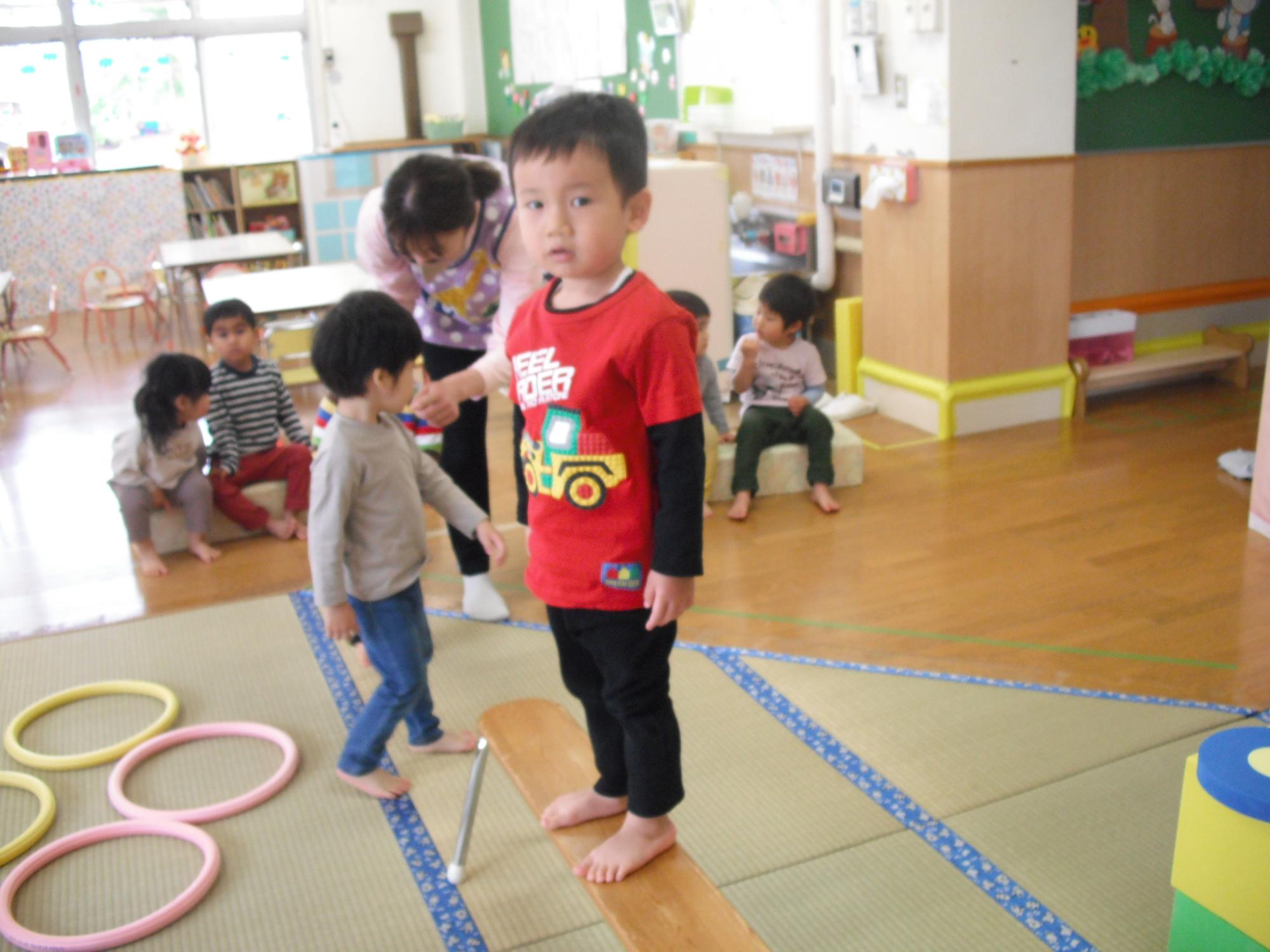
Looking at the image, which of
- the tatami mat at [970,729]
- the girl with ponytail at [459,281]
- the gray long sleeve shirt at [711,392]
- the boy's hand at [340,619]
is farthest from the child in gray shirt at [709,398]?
the boy's hand at [340,619]

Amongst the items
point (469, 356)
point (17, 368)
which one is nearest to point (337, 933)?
point (469, 356)

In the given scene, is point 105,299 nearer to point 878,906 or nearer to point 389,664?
A: point 389,664

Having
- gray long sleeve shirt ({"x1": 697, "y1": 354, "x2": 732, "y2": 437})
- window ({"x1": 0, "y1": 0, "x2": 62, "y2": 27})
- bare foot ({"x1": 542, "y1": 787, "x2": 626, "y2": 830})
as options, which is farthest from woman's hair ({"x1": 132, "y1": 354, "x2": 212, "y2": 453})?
window ({"x1": 0, "y1": 0, "x2": 62, "y2": 27})

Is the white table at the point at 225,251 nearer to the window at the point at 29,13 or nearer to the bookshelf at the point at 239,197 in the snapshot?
the bookshelf at the point at 239,197

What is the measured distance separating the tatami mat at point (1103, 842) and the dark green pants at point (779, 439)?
1.73m

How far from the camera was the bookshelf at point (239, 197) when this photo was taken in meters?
8.87

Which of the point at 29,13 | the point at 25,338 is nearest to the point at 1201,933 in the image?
the point at 25,338

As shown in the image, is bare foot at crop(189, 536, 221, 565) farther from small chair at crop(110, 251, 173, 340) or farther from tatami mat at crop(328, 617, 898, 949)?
small chair at crop(110, 251, 173, 340)

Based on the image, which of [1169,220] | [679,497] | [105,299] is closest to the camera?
[679,497]

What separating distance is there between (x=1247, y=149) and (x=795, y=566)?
10.8ft

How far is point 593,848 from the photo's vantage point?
178 cm

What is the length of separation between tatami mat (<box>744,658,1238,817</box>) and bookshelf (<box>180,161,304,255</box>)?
7499 mm

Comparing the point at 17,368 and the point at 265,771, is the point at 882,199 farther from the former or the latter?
the point at 17,368

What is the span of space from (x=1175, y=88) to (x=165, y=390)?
13.7 ft
